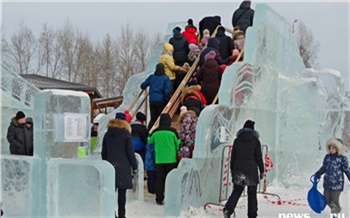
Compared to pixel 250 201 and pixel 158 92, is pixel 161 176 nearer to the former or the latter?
pixel 250 201

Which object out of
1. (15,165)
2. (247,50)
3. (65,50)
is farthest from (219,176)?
(65,50)

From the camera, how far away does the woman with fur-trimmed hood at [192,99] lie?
9320 mm

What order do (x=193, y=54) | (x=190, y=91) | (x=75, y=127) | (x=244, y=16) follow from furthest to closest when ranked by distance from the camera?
(x=244, y=16)
(x=193, y=54)
(x=190, y=91)
(x=75, y=127)

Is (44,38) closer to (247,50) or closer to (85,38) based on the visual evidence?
(85,38)

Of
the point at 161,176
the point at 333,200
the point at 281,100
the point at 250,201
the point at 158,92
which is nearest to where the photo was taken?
the point at 250,201

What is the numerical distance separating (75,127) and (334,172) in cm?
399

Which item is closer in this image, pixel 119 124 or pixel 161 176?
pixel 119 124

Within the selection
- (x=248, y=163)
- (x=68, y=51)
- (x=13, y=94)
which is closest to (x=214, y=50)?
(x=248, y=163)

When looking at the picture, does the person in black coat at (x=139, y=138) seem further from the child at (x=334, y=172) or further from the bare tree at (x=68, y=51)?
the bare tree at (x=68, y=51)

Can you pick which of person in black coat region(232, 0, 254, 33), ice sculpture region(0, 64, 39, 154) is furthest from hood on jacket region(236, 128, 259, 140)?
person in black coat region(232, 0, 254, 33)

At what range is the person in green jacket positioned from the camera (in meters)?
7.79

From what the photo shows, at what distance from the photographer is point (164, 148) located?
25.6 ft

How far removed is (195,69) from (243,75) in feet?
8.34

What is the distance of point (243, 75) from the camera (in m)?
9.14
